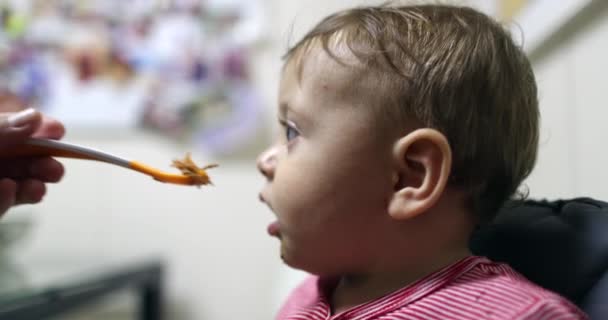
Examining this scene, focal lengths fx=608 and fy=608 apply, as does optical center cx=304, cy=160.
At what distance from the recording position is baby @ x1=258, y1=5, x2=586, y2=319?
516 millimetres

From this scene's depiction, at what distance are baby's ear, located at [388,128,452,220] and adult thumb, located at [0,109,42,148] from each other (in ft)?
1.15

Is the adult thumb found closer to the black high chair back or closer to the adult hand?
the adult hand

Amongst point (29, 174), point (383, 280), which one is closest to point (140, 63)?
point (29, 174)

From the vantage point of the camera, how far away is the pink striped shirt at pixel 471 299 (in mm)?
433

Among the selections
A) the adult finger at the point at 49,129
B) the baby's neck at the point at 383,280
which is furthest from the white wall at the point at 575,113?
the adult finger at the point at 49,129

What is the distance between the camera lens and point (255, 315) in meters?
1.57

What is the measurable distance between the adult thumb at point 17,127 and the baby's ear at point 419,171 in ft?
1.15

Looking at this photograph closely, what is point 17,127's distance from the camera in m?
0.58

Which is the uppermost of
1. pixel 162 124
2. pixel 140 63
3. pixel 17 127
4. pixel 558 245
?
pixel 140 63

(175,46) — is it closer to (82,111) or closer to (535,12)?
(82,111)

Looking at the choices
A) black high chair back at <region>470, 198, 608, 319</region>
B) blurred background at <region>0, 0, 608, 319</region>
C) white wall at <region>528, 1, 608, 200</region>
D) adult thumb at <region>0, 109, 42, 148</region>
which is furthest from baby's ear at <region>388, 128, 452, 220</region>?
blurred background at <region>0, 0, 608, 319</region>

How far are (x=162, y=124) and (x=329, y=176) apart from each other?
1.09 metres

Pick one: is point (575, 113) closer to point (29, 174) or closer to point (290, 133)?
point (290, 133)

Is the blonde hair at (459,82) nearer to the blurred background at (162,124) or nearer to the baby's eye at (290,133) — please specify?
the baby's eye at (290,133)
